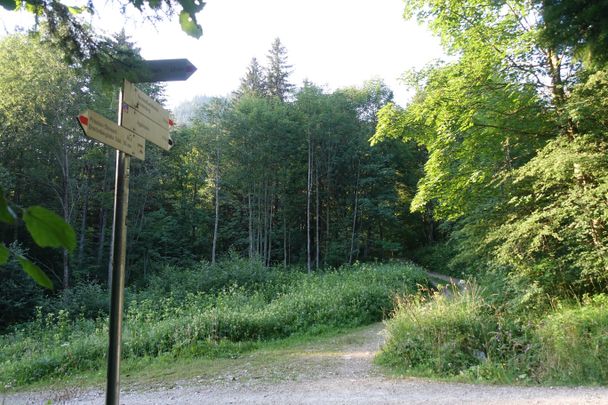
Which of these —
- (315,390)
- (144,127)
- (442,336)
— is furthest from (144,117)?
(442,336)

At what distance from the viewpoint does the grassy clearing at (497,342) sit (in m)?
5.23

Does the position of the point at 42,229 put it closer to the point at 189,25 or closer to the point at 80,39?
the point at 189,25

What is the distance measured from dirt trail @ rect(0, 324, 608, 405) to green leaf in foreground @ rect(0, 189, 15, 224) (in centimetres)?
439

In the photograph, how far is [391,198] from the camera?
24.8m

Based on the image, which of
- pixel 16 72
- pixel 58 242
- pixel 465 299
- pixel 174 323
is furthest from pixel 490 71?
pixel 16 72

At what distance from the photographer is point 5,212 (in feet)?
2.74

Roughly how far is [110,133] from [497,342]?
5972 mm

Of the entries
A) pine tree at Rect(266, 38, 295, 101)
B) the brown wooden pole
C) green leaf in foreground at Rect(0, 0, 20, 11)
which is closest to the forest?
the brown wooden pole

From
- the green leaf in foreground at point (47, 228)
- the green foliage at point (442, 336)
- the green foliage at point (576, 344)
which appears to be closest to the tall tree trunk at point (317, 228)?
the green foliage at point (442, 336)

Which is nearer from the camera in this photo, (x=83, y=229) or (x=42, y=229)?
(x=42, y=229)

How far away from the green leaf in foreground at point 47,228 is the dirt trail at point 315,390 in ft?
14.4

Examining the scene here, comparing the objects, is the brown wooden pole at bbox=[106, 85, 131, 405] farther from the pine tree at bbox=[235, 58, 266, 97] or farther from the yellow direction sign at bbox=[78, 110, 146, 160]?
the pine tree at bbox=[235, 58, 266, 97]

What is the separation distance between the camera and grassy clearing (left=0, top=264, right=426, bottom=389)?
285 inches

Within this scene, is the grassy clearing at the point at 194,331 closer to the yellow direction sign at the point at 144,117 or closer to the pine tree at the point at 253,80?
the yellow direction sign at the point at 144,117
